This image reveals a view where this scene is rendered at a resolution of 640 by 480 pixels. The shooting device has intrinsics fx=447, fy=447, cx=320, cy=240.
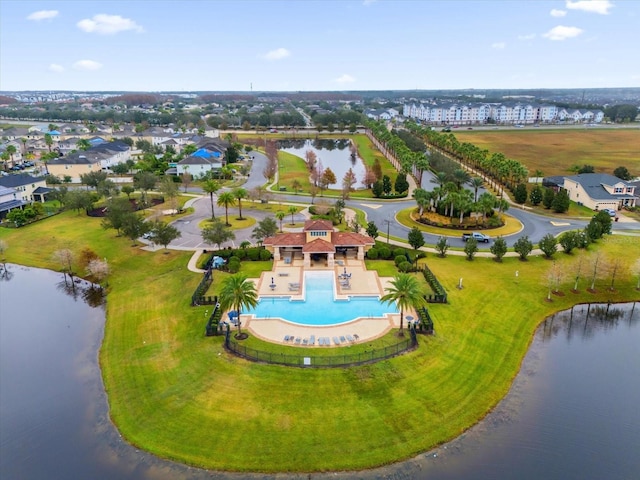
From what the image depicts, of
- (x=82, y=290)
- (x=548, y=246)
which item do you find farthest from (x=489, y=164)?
(x=82, y=290)

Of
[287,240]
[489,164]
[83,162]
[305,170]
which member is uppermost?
[489,164]

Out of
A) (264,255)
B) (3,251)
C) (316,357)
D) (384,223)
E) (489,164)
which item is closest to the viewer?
(316,357)

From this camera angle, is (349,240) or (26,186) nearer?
(349,240)

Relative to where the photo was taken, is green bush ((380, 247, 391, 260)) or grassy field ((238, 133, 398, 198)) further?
grassy field ((238, 133, 398, 198))

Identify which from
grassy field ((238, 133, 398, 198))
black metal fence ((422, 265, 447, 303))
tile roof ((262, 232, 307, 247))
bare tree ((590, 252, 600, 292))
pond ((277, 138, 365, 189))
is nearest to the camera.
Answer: black metal fence ((422, 265, 447, 303))

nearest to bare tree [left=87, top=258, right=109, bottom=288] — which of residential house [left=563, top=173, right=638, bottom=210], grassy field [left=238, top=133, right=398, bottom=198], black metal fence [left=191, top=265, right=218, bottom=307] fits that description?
black metal fence [left=191, top=265, right=218, bottom=307]

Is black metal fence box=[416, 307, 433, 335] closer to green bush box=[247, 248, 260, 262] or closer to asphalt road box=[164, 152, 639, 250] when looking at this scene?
asphalt road box=[164, 152, 639, 250]

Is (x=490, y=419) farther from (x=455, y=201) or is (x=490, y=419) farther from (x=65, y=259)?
(x=65, y=259)
